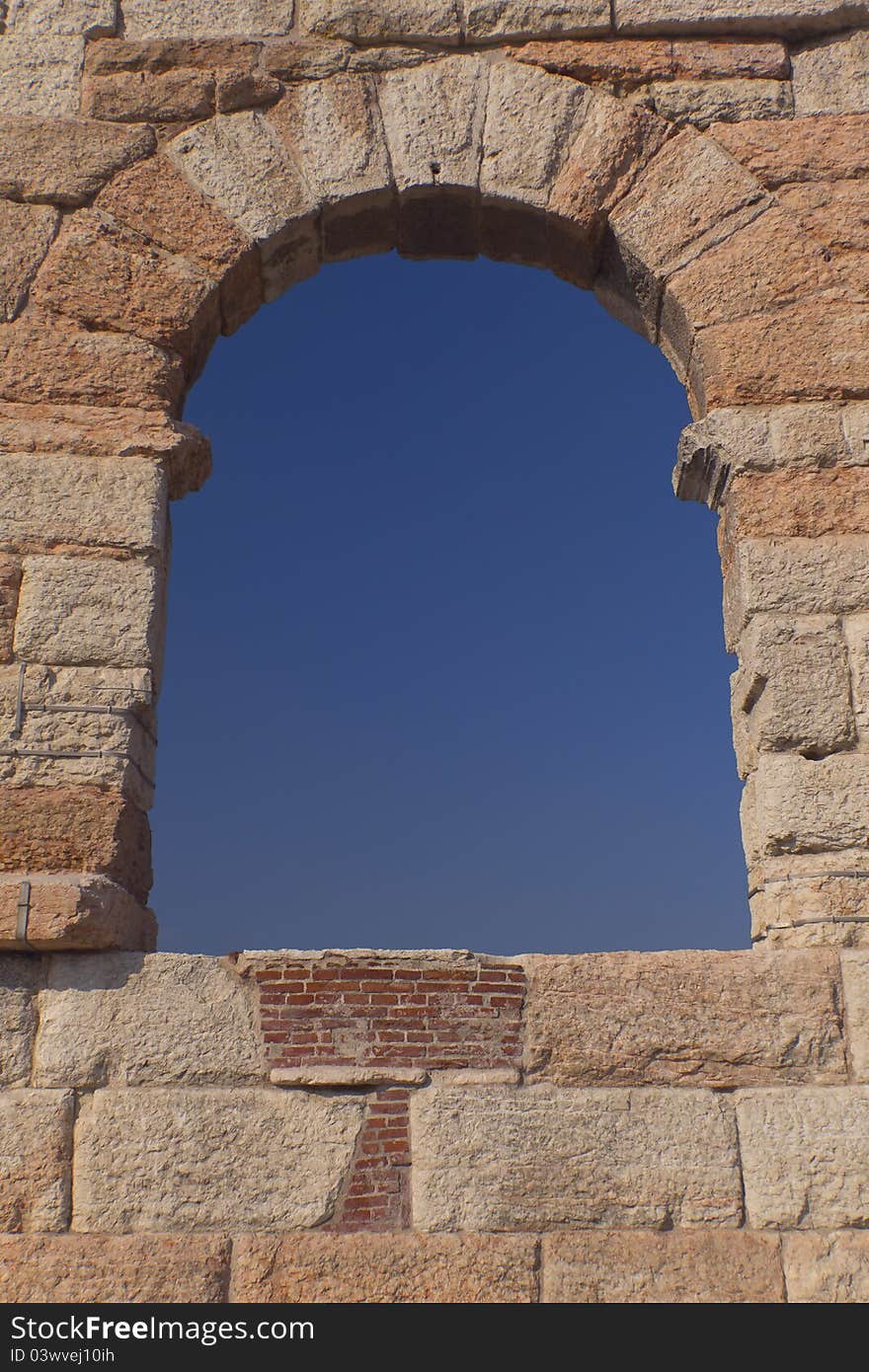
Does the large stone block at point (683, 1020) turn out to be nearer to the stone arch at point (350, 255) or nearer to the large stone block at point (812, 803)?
the stone arch at point (350, 255)

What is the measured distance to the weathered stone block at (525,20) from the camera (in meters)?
4.74

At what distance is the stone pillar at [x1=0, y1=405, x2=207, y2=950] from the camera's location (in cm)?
370

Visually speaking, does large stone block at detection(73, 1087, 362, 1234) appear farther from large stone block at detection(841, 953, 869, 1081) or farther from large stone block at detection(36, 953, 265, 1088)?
large stone block at detection(841, 953, 869, 1081)

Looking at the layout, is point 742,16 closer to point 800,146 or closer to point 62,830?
point 800,146

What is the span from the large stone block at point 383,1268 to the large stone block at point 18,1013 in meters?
0.83

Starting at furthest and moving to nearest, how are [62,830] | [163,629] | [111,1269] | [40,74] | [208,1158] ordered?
[40,74], [163,629], [62,830], [208,1158], [111,1269]

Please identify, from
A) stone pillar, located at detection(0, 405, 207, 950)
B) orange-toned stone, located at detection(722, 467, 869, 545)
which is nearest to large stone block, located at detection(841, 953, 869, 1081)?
orange-toned stone, located at detection(722, 467, 869, 545)

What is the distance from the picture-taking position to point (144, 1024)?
141 inches

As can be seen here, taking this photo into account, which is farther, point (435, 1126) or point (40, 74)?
point (40, 74)

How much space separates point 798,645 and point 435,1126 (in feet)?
6.29

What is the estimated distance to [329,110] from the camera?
4.62 meters

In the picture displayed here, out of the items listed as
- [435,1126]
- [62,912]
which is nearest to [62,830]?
[62,912]

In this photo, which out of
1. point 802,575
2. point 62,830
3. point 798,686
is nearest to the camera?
point 62,830

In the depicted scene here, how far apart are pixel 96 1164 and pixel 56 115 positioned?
3781 mm
